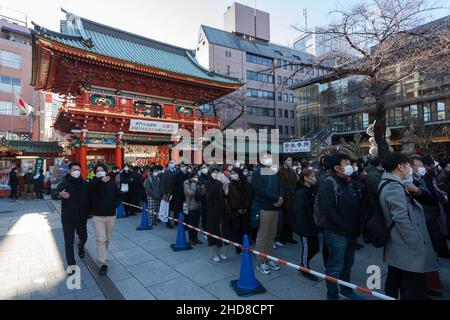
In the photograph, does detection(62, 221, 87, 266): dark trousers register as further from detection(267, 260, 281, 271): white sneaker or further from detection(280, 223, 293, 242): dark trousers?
detection(280, 223, 293, 242): dark trousers

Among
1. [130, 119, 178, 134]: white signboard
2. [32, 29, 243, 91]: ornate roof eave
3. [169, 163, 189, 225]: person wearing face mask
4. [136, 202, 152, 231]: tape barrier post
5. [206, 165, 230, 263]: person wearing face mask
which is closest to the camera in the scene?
[206, 165, 230, 263]: person wearing face mask

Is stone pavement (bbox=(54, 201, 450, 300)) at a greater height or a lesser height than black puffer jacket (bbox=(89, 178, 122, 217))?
lesser

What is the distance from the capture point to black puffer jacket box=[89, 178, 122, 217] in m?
4.64

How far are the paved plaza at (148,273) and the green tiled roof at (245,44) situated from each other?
104ft

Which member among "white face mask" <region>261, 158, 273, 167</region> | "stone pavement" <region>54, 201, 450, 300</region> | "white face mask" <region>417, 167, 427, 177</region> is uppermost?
"white face mask" <region>261, 158, 273, 167</region>

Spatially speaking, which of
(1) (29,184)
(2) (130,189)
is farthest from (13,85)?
(2) (130,189)

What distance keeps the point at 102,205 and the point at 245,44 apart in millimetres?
39375

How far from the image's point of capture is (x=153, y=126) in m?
15.3

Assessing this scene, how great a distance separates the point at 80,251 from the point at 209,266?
9.30ft

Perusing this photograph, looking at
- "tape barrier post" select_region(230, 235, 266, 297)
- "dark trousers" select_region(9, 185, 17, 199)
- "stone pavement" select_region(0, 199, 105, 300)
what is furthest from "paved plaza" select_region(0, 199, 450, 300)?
"dark trousers" select_region(9, 185, 17, 199)

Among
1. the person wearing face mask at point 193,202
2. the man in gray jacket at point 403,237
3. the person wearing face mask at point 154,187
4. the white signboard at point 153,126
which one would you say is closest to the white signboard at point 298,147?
the white signboard at point 153,126

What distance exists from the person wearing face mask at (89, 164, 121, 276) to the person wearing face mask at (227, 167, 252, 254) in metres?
2.28
